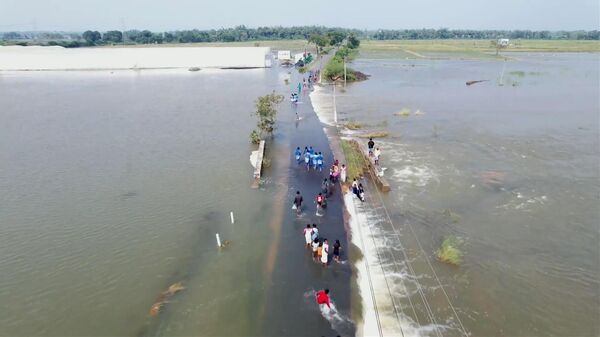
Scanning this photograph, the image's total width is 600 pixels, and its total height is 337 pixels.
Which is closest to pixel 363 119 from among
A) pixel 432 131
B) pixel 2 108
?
pixel 432 131

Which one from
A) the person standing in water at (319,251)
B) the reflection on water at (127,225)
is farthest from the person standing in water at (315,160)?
the person standing in water at (319,251)

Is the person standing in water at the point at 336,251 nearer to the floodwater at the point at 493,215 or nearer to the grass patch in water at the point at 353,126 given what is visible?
the floodwater at the point at 493,215

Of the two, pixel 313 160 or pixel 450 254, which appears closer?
pixel 450 254

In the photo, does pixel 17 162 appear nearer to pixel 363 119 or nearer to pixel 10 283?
pixel 10 283

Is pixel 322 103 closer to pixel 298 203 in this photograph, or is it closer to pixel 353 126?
pixel 353 126

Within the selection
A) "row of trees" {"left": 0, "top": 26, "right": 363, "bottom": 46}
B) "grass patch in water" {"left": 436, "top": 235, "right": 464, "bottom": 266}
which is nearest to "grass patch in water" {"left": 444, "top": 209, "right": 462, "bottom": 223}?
"grass patch in water" {"left": 436, "top": 235, "right": 464, "bottom": 266}

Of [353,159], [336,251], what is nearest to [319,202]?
[336,251]

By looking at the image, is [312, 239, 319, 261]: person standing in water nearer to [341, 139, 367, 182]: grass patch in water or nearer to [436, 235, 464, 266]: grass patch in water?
[436, 235, 464, 266]: grass patch in water
